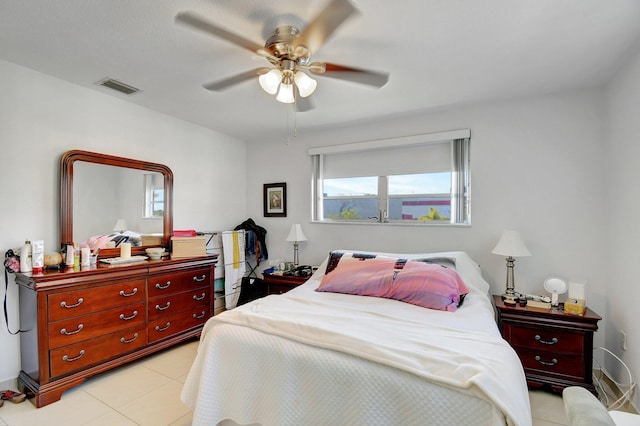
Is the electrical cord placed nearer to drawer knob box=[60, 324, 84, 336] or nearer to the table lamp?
drawer knob box=[60, 324, 84, 336]

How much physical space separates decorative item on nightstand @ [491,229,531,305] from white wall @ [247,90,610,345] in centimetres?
24

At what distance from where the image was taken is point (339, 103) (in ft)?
9.77

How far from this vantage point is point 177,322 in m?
2.96

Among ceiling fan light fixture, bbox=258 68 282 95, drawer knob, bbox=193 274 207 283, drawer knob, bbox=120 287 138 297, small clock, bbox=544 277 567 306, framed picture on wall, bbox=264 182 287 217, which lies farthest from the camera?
framed picture on wall, bbox=264 182 287 217

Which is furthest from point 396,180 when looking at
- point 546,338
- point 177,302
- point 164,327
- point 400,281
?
point 164,327

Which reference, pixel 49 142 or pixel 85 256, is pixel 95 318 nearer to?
pixel 85 256

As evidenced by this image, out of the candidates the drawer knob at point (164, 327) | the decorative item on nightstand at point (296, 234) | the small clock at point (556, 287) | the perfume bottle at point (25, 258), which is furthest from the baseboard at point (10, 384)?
the small clock at point (556, 287)

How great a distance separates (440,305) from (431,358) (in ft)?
2.94

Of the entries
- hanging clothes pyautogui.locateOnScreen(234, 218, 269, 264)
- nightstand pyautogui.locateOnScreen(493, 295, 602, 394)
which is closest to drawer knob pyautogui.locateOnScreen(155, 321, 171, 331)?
hanging clothes pyautogui.locateOnScreen(234, 218, 269, 264)

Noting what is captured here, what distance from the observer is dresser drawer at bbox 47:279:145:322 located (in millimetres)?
2143

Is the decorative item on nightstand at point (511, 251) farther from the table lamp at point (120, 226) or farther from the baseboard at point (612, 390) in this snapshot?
the table lamp at point (120, 226)

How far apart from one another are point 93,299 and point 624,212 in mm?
3990

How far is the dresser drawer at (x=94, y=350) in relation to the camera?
2.15m

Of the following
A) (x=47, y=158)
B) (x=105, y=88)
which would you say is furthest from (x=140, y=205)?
(x=105, y=88)
